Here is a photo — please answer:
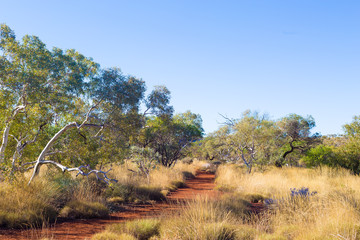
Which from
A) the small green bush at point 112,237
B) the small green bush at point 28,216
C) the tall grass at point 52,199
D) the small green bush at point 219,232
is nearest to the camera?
the small green bush at point 219,232

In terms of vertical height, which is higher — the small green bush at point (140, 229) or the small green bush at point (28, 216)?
the small green bush at point (28, 216)

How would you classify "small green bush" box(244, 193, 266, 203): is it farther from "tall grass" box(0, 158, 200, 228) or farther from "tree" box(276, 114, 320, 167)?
"tree" box(276, 114, 320, 167)

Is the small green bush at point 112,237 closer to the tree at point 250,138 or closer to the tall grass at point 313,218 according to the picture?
the tall grass at point 313,218

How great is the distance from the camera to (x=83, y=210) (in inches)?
324

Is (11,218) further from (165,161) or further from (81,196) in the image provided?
(165,161)

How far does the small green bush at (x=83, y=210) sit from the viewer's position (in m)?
8.01

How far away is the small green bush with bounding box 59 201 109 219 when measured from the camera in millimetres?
8008

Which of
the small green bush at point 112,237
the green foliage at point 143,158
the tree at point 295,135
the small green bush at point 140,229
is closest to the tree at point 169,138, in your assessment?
the green foliage at point 143,158

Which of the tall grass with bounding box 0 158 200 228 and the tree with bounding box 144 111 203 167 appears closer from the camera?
the tall grass with bounding box 0 158 200 228

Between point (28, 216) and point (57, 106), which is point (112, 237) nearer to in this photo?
point (28, 216)

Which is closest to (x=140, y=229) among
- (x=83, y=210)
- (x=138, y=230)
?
(x=138, y=230)

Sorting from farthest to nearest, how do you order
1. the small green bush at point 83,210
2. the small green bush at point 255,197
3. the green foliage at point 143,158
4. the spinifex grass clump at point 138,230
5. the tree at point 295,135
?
the tree at point 295,135
the green foliage at point 143,158
the small green bush at point 255,197
the small green bush at point 83,210
the spinifex grass clump at point 138,230

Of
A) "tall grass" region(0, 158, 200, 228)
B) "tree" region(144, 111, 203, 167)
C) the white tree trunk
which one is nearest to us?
"tall grass" region(0, 158, 200, 228)

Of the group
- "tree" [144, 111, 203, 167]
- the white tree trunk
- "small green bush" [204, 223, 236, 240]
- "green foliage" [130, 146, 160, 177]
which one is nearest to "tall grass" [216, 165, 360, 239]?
"small green bush" [204, 223, 236, 240]
